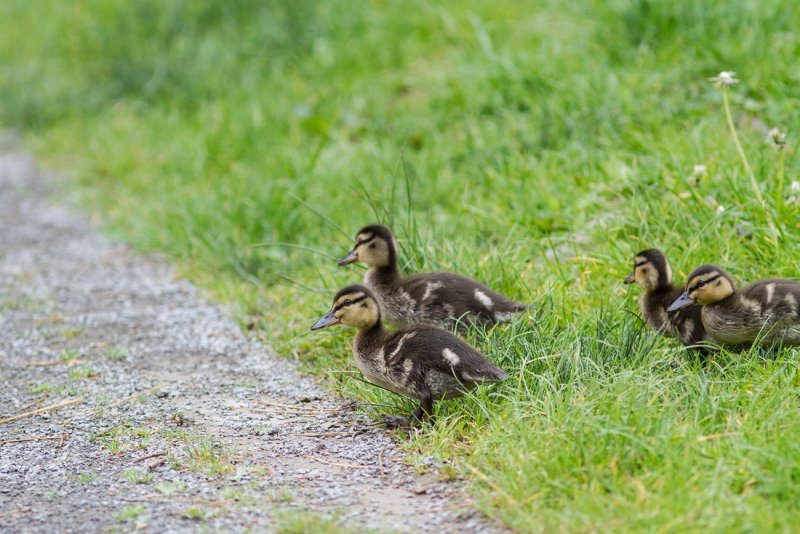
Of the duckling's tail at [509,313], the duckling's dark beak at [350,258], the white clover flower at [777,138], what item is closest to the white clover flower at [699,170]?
the white clover flower at [777,138]

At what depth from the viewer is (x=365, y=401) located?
5000mm

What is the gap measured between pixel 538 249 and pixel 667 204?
2.54 feet

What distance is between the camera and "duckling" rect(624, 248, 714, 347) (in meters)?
5.00

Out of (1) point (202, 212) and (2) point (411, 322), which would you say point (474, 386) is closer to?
(2) point (411, 322)

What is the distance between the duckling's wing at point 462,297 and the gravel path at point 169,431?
70 centimetres

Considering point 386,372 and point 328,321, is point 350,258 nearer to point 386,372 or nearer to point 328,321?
point 328,321

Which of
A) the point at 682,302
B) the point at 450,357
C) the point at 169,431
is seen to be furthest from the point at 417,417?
the point at 682,302

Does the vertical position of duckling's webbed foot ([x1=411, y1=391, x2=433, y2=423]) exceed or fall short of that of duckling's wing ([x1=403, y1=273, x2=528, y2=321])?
it falls short

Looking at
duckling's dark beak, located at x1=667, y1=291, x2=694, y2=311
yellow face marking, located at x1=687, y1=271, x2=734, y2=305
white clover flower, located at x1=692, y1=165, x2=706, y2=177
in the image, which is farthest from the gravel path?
white clover flower, located at x1=692, y1=165, x2=706, y2=177

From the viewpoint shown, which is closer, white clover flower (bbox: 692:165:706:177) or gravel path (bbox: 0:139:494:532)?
gravel path (bbox: 0:139:494:532)

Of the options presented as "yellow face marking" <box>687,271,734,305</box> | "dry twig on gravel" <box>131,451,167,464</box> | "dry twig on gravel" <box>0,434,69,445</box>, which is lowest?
"dry twig on gravel" <box>0,434,69,445</box>

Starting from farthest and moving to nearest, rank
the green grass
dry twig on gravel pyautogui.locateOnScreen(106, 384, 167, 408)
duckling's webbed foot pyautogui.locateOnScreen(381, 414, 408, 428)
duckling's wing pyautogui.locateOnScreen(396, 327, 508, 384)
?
dry twig on gravel pyautogui.locateOnScreen(106, 384, 167, 408) < duckling's webbed foot pyautogui.locateOnScreen(381, 414, 408, 428) < duckling's wing pyautogui.locateOnScreen(396, 327, 508, 384) < the green grass

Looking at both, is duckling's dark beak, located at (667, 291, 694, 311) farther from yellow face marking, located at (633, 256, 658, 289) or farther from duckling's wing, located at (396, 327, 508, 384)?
duckling's wing, located at (396, 327, 508, 384)

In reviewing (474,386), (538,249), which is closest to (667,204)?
(538,249)
